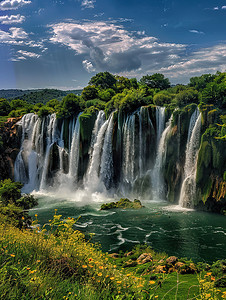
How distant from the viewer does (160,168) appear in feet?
83.0

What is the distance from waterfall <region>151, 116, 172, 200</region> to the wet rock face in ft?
62.1

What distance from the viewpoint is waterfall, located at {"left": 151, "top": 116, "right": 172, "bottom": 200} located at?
2495 centimetres

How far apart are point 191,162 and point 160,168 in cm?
369

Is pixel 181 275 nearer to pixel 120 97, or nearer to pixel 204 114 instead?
pixel 204 114

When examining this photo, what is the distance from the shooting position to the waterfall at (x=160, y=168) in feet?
81.9

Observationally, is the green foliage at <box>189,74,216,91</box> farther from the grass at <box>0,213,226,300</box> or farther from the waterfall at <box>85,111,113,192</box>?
the grass at <box>0,213,226,300</box>

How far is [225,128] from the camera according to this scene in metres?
20.1

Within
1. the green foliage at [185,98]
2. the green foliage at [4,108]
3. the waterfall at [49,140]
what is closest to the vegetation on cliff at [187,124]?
the green foliage at [185,98]

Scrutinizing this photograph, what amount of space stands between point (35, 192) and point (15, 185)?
408 inches

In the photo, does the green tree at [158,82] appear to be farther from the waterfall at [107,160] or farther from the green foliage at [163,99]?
the waterfall at [107,160]

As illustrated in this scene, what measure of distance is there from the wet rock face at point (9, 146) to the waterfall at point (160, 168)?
18.9 meters

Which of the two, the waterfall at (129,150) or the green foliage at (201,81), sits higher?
the green foliage at (201,81)

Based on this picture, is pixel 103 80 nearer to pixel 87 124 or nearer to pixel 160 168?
pixel 87 124

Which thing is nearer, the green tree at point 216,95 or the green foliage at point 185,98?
the green tree at point 216,95
